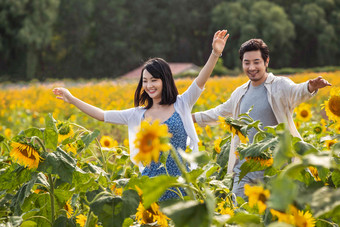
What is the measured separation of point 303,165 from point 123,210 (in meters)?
0.47

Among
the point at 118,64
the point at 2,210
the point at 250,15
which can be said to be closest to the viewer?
the point at 2,210

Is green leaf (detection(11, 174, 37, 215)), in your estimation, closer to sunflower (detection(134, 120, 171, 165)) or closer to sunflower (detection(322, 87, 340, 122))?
sunflower (detection(134, 120, 171, 165))

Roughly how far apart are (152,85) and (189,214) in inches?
52.0

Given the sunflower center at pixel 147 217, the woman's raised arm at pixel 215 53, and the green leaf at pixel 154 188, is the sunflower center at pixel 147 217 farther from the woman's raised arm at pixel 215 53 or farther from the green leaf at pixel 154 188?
the woman's raised arm at pixel 215 53

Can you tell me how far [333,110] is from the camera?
4.20 ft

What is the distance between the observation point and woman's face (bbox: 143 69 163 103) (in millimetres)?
1917

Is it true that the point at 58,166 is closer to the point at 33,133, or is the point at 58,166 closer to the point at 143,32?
the point at 33,133

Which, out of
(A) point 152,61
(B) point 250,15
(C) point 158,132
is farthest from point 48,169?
(B) point 250,15

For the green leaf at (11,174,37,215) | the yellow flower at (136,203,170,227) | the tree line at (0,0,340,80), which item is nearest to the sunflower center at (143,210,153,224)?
the yellow flower at (136,203,170,227)

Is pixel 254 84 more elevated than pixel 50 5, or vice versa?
pixel 50 5

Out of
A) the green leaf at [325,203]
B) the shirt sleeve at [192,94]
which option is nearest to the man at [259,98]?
the shirt sleeve at [192,94]

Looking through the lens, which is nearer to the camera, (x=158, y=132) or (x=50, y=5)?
(x=158, y=132)

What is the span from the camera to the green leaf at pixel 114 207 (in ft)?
2.85

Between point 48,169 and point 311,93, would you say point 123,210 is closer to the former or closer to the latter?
point 48,169
